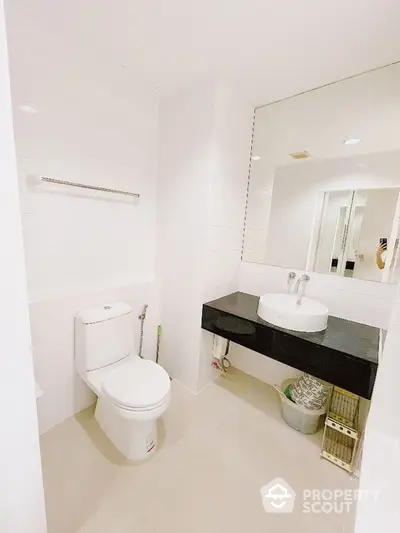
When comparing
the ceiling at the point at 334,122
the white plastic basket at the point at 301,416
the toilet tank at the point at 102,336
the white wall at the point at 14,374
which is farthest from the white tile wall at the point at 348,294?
the white wall at the point at 14,374

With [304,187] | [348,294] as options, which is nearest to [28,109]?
[304,187]

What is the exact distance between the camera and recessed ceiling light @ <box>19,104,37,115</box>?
1.22 meters

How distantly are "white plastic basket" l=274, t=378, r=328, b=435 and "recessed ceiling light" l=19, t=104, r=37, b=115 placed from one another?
228cm

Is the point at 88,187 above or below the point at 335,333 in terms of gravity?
above

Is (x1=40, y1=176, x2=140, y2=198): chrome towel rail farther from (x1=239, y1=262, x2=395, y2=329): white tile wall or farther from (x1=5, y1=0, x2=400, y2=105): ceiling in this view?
(x1=239, y1=262, x2=395, y2=329): white tile wall

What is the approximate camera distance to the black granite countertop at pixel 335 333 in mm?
1233

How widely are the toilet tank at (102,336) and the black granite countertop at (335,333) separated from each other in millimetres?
589


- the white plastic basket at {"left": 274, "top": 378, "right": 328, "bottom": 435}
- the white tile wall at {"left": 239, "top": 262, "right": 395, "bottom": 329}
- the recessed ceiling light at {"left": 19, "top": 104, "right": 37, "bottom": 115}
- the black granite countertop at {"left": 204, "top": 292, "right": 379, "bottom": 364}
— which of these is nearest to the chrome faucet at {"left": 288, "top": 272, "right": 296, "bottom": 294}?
the white tile wall at {"left": 239, "top": 262, "right": 395, "bottom": 329}

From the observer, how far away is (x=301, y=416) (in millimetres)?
1601

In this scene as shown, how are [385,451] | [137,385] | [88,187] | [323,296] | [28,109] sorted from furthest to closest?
1. [323,296]
2. [88,187]
3. [137,385]
4. [28,109]
5. [385,451]

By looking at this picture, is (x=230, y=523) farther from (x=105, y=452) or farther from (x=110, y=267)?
(x=110, y=267)

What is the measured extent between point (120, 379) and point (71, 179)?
3.94ft

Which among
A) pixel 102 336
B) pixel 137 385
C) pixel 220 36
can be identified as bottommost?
pixel 137 385

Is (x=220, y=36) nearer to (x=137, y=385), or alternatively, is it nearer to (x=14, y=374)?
(x=14, y=374)
